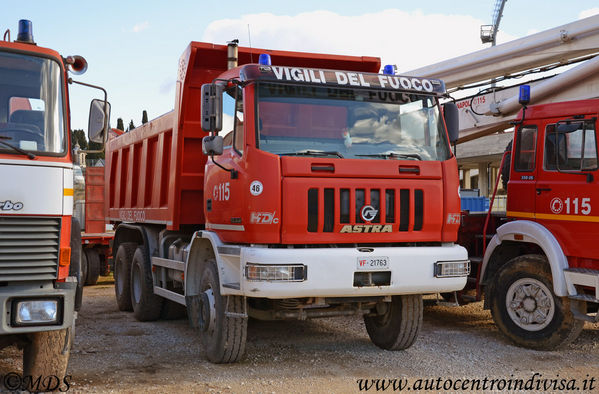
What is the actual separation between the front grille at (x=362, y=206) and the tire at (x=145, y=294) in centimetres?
391

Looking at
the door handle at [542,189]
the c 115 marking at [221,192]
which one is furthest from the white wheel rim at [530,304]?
the c 115 marking at [221,192]

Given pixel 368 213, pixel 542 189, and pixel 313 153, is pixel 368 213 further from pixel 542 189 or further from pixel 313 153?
pixel 542 189

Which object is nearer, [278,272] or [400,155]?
[278,272]

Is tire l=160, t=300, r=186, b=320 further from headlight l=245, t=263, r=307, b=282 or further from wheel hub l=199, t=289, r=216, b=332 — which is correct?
headlight l=245, t=263, r=307, b=282

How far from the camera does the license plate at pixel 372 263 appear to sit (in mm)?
5910

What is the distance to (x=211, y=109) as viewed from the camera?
20.1 feet

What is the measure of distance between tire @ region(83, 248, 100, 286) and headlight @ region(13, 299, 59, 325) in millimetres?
9192

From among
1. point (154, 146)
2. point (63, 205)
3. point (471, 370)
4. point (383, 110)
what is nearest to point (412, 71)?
point (154, 146)

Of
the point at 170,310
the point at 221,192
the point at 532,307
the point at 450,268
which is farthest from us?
the point at 170,310

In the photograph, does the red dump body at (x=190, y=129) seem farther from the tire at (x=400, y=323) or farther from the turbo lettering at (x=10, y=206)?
the turbo lettering at (x=10, y=206)

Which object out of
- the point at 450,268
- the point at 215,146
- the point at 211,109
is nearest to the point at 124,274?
the point at 215,146

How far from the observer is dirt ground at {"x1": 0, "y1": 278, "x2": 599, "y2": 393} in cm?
586

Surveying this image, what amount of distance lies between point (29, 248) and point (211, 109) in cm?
207

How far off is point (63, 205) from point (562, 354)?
17.5ft
